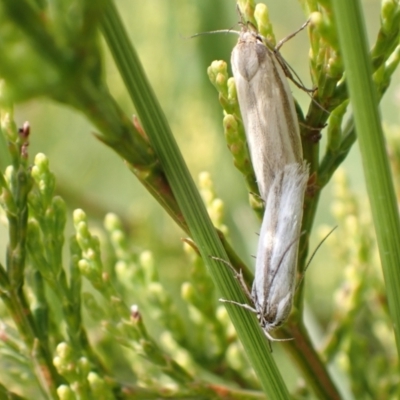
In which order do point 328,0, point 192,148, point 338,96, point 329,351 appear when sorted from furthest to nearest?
point 192,148
point 329,351
point 338,96
point 328,0

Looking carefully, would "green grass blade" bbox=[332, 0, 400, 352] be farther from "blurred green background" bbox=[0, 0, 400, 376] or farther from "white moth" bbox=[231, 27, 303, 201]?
"blurred green background" bbox=[0, 0, 400, 376]

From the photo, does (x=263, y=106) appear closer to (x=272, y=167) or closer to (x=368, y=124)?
(x=272, y=167)

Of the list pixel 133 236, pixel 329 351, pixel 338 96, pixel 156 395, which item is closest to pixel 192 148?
pixel 133 236

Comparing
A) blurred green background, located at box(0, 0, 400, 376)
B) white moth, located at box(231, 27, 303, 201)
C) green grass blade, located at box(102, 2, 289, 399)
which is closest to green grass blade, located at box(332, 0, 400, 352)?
green grass blade, located at box(102, 2, 289, 399)

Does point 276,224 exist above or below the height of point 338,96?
below

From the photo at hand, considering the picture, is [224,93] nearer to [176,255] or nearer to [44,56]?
[44,56]

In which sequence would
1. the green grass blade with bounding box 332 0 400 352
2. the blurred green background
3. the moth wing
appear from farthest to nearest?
the blurred green background
the moth wing
the green grass blade with bounding box 332 0 400 352

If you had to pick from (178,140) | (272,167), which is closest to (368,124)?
(272,167)
